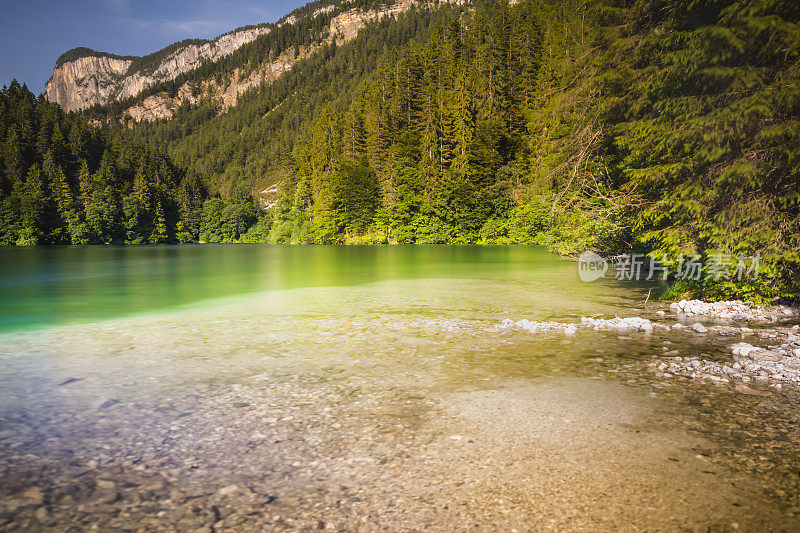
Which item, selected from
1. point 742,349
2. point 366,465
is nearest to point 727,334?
point 742,349

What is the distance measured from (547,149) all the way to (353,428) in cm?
2804

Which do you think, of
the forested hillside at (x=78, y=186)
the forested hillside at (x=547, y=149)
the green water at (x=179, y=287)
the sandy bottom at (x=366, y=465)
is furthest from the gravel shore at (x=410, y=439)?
the forested hillside at (x=78, y=186)

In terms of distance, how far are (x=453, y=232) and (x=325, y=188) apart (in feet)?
96.3

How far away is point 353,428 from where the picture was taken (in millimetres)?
6293

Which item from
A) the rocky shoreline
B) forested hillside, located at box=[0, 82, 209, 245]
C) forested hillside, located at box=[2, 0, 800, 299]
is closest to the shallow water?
the rocky shoreline

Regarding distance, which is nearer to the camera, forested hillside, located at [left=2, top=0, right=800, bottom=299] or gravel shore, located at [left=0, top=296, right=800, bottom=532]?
gravel shore, located at [left=0, top=296, right=800, bottom=532]

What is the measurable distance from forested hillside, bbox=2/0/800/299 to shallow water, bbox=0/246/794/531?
4436 millimetres

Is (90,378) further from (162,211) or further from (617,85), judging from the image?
(162,211)

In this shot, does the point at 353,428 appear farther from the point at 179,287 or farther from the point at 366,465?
the point at 179,287

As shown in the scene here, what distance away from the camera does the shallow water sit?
174 inches

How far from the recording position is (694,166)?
13203 mm

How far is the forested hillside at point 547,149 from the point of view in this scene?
11906 mm

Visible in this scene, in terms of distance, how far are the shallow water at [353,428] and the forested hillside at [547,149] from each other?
4.44 meters

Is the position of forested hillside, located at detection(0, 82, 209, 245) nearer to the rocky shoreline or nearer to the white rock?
the rocky shoreline
